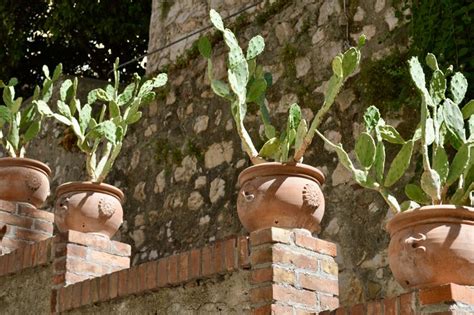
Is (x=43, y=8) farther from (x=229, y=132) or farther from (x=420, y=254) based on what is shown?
(x=420, y=254)

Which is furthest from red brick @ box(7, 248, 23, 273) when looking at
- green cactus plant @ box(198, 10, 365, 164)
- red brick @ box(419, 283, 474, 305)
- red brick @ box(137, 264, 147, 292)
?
red brick @ box(419, 283, 474, 305)

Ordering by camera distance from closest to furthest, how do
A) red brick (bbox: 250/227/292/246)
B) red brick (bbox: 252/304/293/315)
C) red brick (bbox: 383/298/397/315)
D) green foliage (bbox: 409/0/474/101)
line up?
red brick (bbox: 383/298/397/315) → red brick (bbox: 252/304/293/315) → red brick (bbox: 250/227/292/246) → green foliage (bbox: 409/0/474/101)

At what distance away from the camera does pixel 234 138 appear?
693cm

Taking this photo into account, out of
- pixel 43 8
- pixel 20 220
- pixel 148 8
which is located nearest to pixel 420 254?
pixel 20 220

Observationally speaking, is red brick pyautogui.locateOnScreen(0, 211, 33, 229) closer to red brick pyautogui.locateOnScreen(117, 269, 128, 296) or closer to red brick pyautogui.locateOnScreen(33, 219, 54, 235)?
red brick pyautogui.locateOnScreen(33, 219, 54, 235)

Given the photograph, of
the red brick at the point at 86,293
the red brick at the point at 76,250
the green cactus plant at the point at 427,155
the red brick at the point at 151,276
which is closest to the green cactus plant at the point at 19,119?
the red brick at the point at 76,250

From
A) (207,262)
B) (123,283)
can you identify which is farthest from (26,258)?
(207,262)

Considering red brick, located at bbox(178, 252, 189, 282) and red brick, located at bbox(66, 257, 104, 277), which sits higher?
red brick, located at bbox(66, 257, 104, 277)

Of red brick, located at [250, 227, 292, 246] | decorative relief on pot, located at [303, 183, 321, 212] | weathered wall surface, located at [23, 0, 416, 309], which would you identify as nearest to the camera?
red brick, located at [250, 227, 292, 246]

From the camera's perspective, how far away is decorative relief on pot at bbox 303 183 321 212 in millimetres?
3924

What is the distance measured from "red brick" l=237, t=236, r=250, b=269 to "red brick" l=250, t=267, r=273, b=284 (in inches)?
2.5

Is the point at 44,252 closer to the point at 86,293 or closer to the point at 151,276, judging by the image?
the point at 86,293

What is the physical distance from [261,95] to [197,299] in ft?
3.04

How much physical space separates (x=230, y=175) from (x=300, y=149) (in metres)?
2.86
